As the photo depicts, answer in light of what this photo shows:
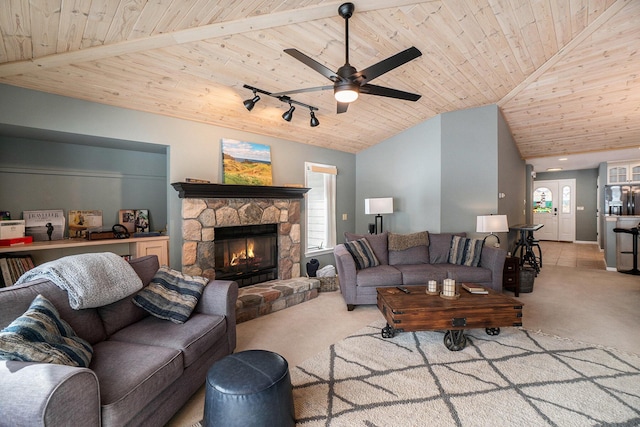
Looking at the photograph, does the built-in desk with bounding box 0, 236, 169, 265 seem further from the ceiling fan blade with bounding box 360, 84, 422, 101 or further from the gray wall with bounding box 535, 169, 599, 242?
the gray wall with bounding box 535, 169, 599, 242

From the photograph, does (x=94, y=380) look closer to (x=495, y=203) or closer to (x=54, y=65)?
(x=54, y=65)

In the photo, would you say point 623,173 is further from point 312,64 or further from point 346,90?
point 312,64

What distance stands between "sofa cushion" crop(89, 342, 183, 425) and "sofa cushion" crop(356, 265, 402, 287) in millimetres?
2355

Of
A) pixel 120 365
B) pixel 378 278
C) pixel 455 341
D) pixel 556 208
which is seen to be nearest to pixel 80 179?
pixel 120 365

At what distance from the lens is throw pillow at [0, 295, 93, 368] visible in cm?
129

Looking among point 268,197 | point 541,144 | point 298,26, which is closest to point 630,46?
point 541,144

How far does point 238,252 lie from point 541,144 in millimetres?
6311

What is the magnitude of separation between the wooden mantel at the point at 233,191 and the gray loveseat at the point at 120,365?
1161 mm

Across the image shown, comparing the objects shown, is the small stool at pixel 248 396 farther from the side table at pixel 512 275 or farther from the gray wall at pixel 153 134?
the side table at pixel 512 275

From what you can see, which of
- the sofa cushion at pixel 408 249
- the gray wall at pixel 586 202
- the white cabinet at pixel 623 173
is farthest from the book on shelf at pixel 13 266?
the gray wall at pixel 586 202

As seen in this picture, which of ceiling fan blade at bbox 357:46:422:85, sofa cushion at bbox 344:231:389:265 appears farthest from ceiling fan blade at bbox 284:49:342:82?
sofa cushion at bbox 344:231:389:265

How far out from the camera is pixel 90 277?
195cm

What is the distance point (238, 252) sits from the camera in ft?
13.9

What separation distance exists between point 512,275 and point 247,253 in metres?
3.83
